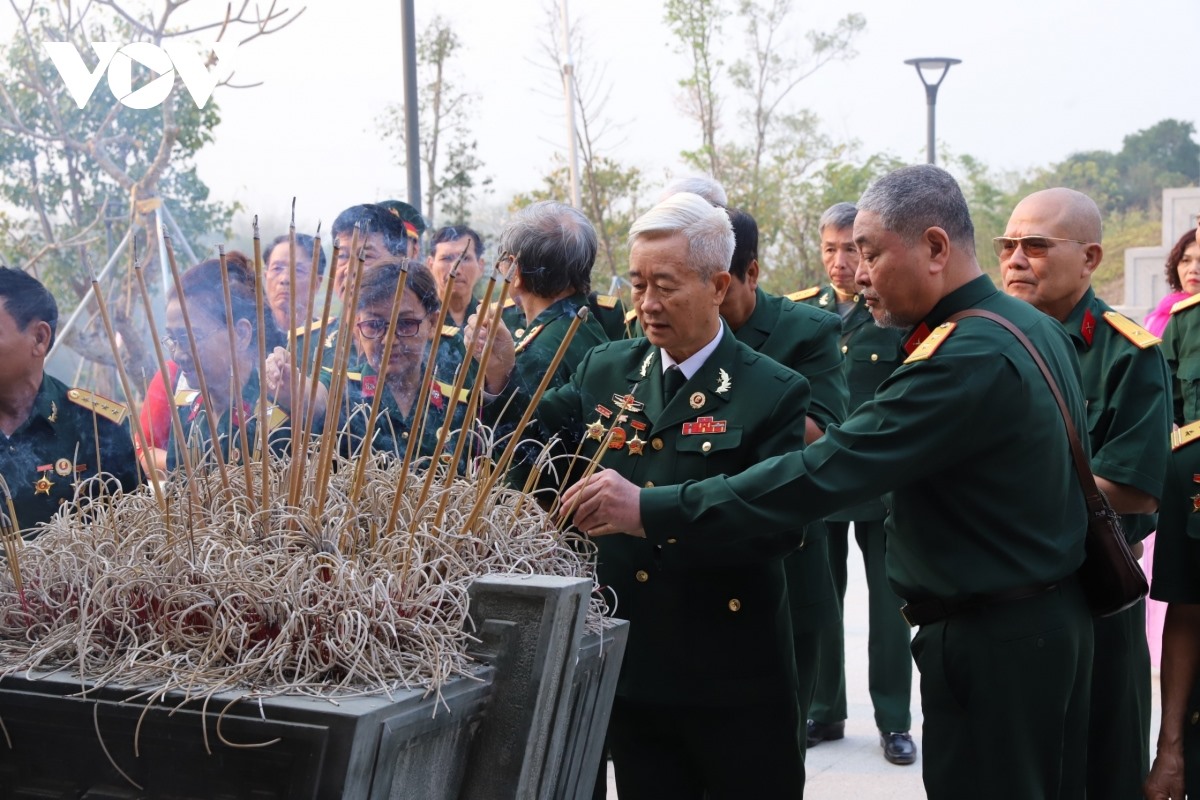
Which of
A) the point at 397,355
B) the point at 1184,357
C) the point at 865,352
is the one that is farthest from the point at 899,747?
the point at 397,355

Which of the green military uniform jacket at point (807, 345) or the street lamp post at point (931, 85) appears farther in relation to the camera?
the street lamp post at point (931, 85)

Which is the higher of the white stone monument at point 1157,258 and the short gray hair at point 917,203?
the short gray hair at point 917,203

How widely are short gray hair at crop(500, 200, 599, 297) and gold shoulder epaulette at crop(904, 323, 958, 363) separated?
0.99 metres

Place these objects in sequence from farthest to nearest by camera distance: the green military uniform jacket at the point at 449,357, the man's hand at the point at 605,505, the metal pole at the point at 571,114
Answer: the metal pole at the point at 571,114, the green military uniform jacket at the point at 449,357, the man's hand at the point at 605,505

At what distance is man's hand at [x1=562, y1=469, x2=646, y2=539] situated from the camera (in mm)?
2061

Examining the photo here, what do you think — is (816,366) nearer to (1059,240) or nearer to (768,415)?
(1059,240)

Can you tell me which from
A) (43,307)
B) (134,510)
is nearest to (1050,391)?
(134,510)

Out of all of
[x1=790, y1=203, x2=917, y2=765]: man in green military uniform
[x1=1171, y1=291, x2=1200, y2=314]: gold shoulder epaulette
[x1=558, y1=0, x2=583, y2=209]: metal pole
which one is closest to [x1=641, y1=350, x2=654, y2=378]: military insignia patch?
[x1=790, y1=203, x2=917, y2=765]: man in green military uniform

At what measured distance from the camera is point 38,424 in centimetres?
243

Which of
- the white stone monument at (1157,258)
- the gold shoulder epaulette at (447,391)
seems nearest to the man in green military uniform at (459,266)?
the gold shoulder epaulette at (447,391)

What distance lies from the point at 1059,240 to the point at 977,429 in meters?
1.08

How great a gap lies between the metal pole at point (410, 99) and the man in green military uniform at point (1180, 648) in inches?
115

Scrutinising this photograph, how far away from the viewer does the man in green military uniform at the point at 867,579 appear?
3.99 meters

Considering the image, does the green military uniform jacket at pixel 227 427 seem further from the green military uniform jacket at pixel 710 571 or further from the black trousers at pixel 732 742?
the black trousers at pixel 732 742
